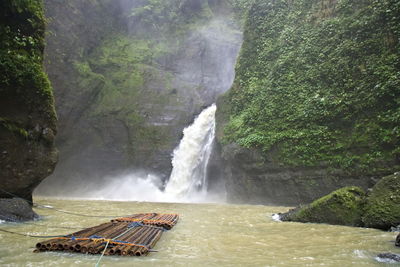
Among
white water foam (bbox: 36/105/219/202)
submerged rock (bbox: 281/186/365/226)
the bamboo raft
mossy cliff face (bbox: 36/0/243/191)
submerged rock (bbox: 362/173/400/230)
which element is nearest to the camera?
the bamboo raft

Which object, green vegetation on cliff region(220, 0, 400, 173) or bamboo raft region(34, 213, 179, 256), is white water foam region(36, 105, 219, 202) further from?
bamboo raft region(34, 213, 179, 256)

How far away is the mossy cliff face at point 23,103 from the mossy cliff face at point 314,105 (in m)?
9.57

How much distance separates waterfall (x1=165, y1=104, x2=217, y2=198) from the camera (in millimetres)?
21172

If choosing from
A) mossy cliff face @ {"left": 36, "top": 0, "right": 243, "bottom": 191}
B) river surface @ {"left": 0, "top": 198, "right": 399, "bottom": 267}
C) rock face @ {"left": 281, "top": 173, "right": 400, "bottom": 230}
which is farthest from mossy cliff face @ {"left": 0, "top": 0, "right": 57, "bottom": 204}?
mossy cliff face @ {"left": 36, "top": 0, "right": 243, "bottom": 191}

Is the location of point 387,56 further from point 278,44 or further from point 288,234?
point 288,234

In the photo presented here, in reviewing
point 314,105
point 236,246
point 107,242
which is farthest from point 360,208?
point 107,242

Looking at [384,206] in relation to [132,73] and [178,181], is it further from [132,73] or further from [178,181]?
[132,73]

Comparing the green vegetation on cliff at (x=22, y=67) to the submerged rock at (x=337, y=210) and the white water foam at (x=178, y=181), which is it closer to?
the submerged rock at (x=337, y=210)

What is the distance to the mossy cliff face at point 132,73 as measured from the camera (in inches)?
908

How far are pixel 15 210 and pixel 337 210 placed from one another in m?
8.83

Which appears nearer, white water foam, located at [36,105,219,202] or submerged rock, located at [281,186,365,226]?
submerged rock, located at [281,186,365,226]

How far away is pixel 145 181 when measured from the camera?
24062 mm

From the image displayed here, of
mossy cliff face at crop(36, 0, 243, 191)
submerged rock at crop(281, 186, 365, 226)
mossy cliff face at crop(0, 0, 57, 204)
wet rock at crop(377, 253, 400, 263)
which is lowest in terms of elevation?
wet rock at crop(377, 253, 400, 263)

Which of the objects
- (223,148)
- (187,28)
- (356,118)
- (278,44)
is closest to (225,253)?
(356,118)
